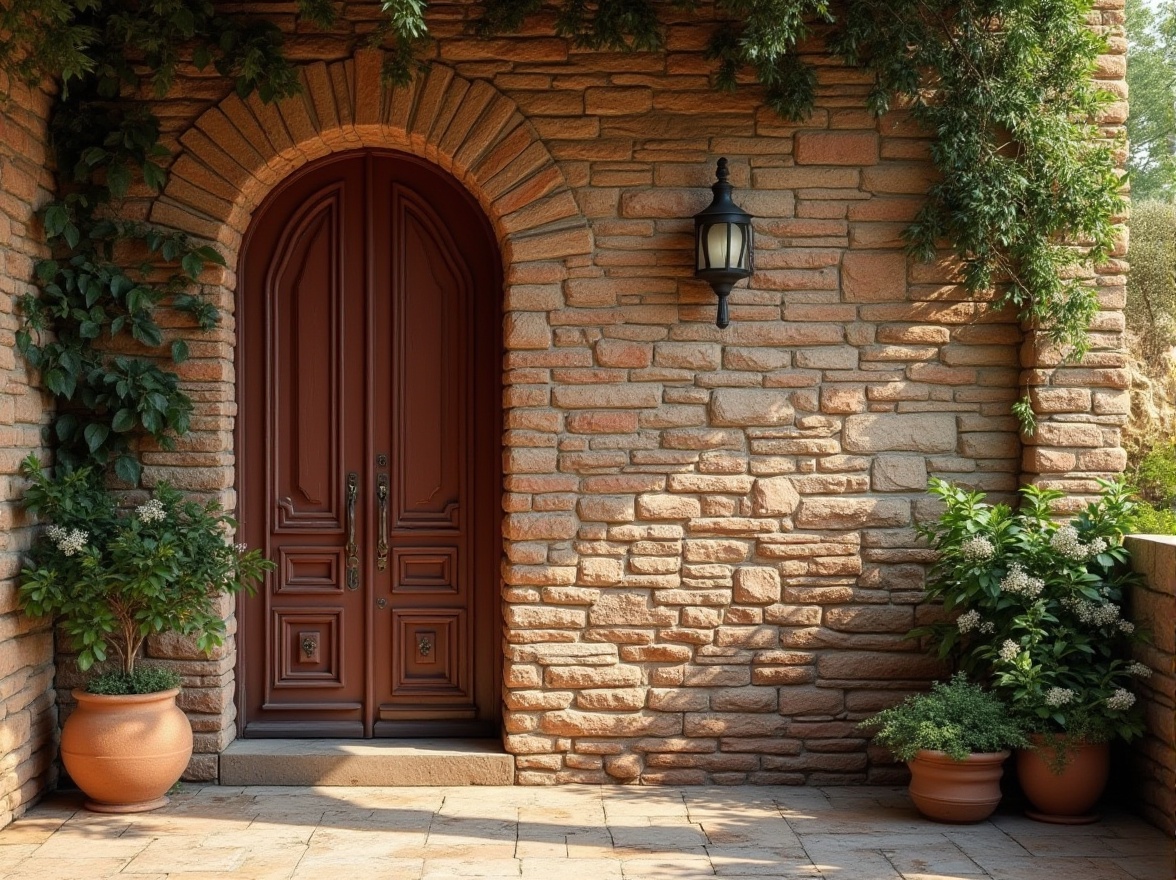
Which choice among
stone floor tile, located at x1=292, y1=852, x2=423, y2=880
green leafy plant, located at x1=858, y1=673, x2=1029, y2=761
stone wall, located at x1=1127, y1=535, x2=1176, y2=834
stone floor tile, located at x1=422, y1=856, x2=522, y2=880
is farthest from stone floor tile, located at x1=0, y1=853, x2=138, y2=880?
stone wall, located at x1=1127, y1=535, x2=1176, y2=834

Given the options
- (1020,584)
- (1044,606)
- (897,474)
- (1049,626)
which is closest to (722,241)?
(897,474)

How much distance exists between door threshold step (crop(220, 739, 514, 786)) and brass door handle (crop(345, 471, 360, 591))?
0.79 m

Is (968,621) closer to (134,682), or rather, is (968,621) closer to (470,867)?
(470,867)

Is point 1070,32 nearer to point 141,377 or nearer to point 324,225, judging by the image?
point 324,225

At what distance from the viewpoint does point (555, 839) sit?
14.8 feet

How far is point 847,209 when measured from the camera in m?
5.38

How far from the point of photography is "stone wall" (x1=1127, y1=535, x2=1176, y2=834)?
465cm

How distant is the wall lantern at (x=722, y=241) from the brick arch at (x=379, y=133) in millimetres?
520

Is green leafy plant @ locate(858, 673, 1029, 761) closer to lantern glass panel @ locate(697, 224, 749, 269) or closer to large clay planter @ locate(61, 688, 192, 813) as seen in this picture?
lantern glass panel @ locate(697, 224, 749, 269)

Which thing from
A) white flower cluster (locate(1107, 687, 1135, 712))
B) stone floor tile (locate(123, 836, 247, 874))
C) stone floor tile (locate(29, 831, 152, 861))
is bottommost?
stone floor tile (locate(123, 836, 247, 874))

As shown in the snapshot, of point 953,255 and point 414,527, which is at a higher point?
point 953,255

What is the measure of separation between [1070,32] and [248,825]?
189 inches

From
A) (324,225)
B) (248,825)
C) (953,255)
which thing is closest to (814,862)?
(248,825)

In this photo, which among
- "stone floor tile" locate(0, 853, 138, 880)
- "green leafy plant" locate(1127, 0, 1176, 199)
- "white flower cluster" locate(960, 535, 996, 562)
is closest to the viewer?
"stone floor tile" locate(0, 853, 138, 880)
